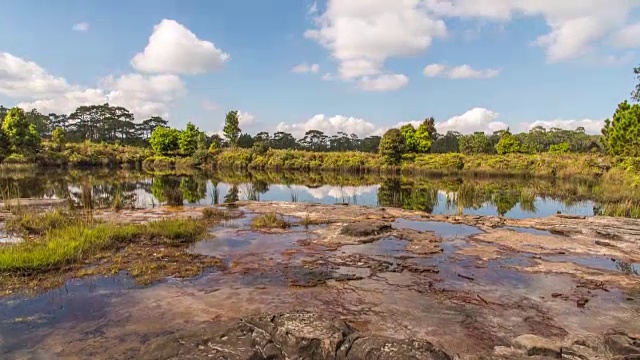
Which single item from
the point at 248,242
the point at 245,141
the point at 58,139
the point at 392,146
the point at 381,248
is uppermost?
the point at 245,141

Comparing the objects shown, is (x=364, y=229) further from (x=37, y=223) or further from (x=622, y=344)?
(x=37, y=223)

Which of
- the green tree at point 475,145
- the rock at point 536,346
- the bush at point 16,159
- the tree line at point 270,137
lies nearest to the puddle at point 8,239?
the rock at point 536,346

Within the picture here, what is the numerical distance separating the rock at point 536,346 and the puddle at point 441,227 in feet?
25.6

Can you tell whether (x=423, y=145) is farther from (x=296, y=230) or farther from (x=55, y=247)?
(x=55, y=247)

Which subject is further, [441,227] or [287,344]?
[441,227]

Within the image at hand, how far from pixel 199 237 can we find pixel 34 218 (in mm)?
5263

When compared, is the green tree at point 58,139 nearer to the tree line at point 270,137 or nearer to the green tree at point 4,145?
the tree line at point 270,137

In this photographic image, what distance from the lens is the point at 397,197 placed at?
26.0 m

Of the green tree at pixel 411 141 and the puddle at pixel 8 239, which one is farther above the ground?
the green tree at pixel 411 141

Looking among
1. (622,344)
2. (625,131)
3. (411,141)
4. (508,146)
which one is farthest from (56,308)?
(508,146)

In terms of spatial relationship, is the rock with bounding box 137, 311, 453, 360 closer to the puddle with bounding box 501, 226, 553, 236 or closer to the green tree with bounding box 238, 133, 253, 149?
the puddle with bounding box 501, 226, 553, 236

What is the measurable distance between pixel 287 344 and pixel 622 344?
4302 mm

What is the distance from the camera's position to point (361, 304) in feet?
21.7

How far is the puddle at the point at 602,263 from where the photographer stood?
30.4ft
